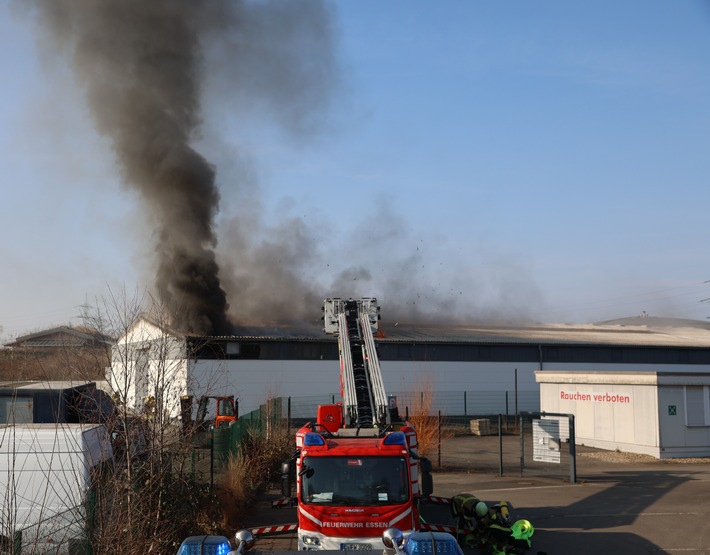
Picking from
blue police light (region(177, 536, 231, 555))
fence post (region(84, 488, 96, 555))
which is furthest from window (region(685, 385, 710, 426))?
blue police light (region(177, 536, 231, 555))

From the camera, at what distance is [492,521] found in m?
10.7

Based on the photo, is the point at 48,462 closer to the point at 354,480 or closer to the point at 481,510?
the point at 354,480

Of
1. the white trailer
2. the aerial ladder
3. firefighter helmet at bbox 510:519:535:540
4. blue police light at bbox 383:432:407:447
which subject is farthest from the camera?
the aerial ladder

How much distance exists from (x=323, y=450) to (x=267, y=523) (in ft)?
14.6

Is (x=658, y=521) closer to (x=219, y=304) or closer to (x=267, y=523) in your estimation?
(x=267, y=523)

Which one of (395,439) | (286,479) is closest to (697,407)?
(395,439)

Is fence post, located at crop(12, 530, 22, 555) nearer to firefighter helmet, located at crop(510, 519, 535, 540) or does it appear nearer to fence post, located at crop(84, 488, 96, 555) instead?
fence post, located at crop(84, 488, 96, 555)

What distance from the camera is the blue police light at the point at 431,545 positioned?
4.29 meters

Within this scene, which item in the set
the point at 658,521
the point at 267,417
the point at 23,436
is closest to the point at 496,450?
the point at 267,417

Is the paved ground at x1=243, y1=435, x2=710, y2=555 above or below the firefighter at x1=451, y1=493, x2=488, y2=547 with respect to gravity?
below

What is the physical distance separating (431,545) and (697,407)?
21115 mm

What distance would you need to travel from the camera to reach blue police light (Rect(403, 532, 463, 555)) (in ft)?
14.1

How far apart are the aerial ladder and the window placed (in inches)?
475

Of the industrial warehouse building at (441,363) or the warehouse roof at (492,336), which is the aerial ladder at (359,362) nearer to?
the industrial warehouse building at (441,363)
